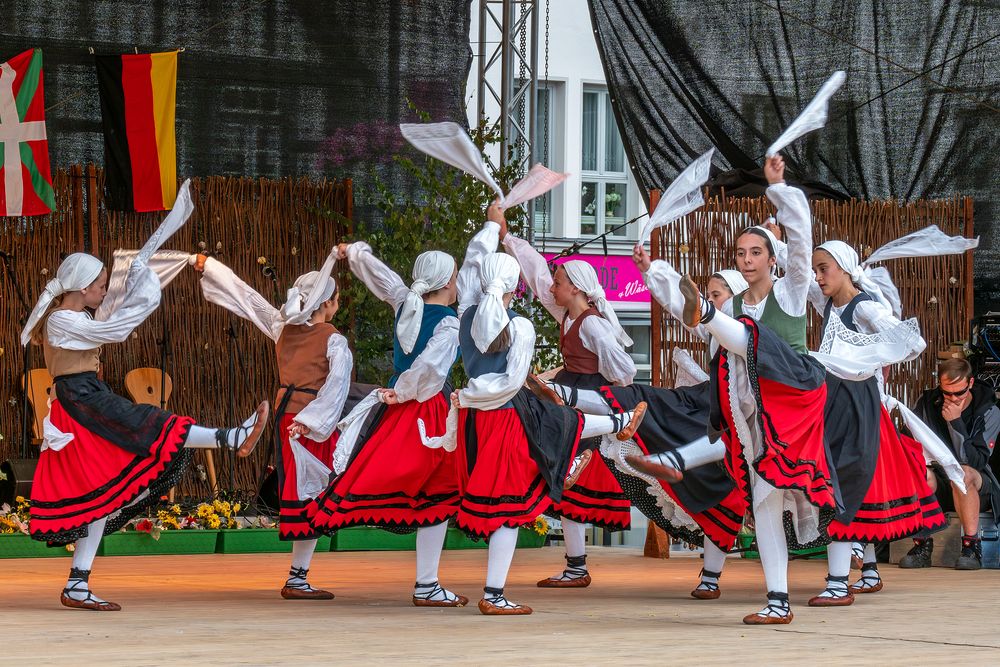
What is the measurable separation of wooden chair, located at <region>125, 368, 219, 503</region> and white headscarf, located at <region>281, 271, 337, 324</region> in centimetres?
291

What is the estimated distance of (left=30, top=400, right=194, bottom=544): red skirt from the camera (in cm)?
454

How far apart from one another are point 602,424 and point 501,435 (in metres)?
0.46

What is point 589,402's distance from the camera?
527 cm

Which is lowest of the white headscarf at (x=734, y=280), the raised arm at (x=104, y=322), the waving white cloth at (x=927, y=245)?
the raised arm at (x=104, y=322)

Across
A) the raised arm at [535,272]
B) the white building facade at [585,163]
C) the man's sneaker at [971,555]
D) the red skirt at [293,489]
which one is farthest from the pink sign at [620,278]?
the red skirt at [293,489]

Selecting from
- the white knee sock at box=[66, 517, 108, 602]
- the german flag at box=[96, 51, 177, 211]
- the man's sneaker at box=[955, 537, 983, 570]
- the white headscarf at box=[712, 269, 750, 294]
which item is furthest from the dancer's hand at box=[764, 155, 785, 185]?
the german flag at box=[96, 51, 177, 211]

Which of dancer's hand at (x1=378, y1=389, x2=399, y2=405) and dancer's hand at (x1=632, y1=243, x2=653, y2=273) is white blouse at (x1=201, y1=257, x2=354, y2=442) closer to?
dancer's hand at (x1=378, y1=389, x2=399, y2=405)

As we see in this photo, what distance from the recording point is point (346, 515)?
473 cm

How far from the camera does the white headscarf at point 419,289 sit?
481 centimetres

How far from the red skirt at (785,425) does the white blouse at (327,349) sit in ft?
4.49

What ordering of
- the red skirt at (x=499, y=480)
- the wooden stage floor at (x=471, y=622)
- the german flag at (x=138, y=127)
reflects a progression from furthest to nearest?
the german flag at (x=138, y=127)
the red skirt at (x=499, y=480)
the wooden stage floor at (x=471, y=622)

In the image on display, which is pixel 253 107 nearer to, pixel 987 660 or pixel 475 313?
pixel 475 313

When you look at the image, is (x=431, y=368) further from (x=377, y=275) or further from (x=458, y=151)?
(x=458, y=151)

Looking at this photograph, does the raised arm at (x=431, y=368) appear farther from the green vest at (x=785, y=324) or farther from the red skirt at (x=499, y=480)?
the green vest at (x=785, y=324)
